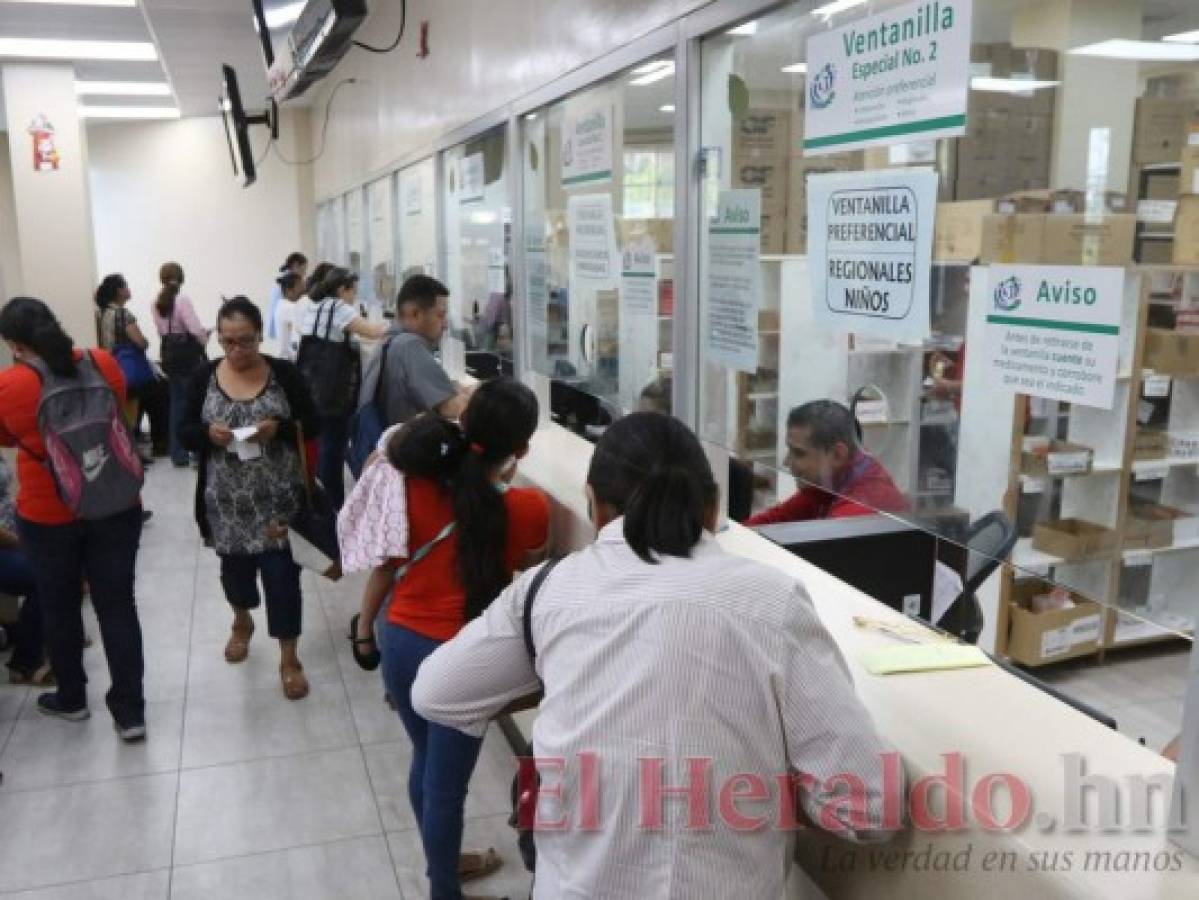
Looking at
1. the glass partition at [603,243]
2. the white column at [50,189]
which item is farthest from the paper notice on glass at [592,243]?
the white column at [50,189]

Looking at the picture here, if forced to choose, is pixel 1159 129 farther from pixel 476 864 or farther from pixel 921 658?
pixel 476 864

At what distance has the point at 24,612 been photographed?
3.99 m

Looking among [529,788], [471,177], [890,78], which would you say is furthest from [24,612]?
[890,78]

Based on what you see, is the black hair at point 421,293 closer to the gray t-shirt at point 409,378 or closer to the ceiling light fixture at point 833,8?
the gray t-shirt at point 409,378

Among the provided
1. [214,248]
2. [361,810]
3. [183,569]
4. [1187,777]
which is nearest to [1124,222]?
[1187,777]

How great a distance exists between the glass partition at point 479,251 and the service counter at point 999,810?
10.3ft

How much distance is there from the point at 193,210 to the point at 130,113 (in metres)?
1.52

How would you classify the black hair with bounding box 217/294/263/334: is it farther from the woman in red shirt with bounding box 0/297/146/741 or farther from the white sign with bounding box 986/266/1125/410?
the white sign with bounding box 986/266/1125/410

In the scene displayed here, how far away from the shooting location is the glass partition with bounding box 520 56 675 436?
3.01 meters

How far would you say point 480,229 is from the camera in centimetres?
503

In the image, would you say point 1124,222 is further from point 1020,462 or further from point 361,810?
point 361,810

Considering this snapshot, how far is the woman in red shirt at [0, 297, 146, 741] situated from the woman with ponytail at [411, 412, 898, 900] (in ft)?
8.01

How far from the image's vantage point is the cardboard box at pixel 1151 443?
144 centimetres

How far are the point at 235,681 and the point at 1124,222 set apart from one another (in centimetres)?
361
